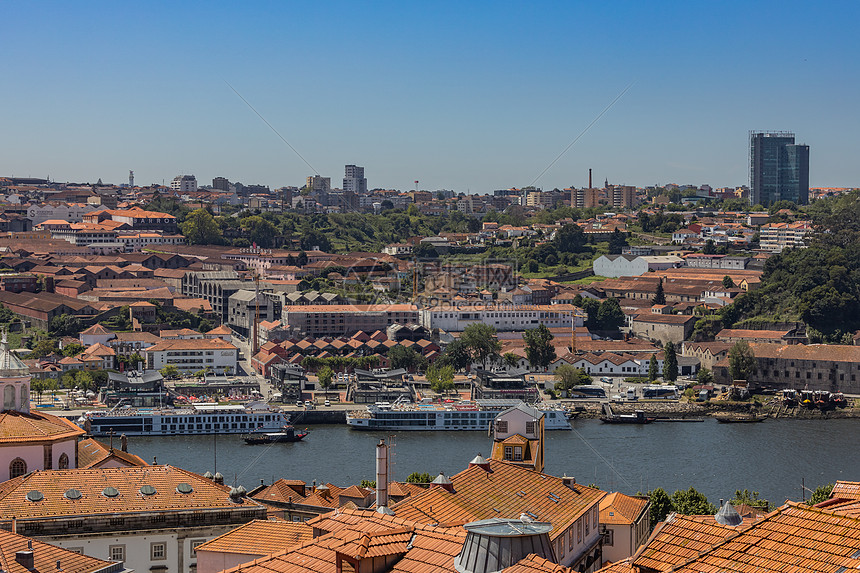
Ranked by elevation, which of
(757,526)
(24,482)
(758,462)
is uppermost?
(757,526)

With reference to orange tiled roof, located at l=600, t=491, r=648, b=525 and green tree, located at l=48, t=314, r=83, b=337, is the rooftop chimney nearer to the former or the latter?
orange tiled roof, located at l=600, t=491, r=648, b=525

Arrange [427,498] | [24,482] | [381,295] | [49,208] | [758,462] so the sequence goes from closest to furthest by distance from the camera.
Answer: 1. [427,498]
2. [24,482]
3. [758,462]
4. [381,295]
5. [49,208]

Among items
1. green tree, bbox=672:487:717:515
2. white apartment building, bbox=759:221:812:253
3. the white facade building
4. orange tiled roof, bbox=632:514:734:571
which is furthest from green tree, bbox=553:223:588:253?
orange tiled roof, bbox=632:514:734:571

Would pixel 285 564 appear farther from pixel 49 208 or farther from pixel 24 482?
pixel 49 208

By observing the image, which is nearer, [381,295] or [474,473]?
[474,473]

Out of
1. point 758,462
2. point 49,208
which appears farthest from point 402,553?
point 49,208

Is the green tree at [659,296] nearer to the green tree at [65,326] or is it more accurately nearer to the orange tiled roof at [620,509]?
the green tree at [65,326]
